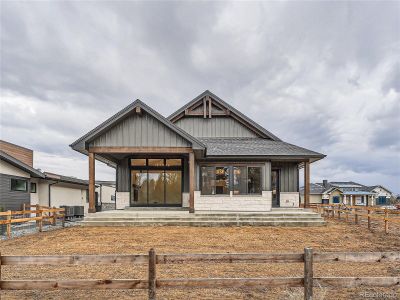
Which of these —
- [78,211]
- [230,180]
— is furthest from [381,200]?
[78,211]

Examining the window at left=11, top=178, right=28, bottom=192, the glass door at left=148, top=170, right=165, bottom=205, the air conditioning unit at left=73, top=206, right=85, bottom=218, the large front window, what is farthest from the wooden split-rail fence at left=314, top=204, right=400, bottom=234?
the window at left=11, top=178, right=28, bottom=192

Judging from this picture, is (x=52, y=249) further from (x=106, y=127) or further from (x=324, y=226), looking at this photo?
(x=324, y=226)

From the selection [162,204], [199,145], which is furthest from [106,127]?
[162,204]

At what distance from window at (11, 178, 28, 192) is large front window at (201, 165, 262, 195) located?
12.0 meters

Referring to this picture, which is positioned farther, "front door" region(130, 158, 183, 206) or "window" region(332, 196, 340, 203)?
"window" region(332, 196, 340, 203)

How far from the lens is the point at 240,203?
17484 millimetres

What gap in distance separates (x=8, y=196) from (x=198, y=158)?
11.8 m

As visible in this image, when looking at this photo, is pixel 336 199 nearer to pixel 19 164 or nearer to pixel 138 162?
pixel 138 162

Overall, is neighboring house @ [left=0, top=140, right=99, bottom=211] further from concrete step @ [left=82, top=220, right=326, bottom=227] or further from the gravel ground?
concrete step @ [left=82, top=220, right=326, bottom=227]

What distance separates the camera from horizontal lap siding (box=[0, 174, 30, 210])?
58.3ft

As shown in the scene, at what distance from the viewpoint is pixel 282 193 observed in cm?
2011

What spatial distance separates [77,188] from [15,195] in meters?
8.74

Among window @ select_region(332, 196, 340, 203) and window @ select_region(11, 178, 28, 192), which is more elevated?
window @ select_region(11, 178, 28, 192)

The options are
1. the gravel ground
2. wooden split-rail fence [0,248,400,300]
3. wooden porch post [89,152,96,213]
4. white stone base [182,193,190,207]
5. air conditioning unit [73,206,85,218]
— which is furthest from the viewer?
air conditioning unit [73,206,85,218]
